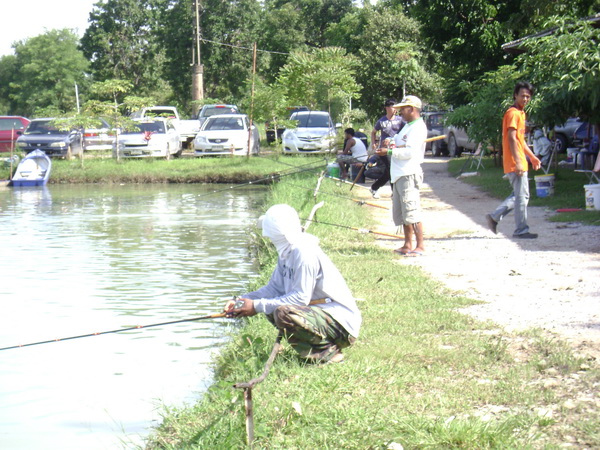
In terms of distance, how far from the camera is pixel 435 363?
554 centimetres

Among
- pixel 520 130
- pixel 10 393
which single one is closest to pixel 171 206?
pixel 520 130

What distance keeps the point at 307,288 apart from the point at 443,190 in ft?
45.2

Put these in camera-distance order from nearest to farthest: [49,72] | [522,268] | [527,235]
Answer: [522,268] → [527,235] → [49,72]

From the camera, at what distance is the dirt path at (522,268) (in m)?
6.61

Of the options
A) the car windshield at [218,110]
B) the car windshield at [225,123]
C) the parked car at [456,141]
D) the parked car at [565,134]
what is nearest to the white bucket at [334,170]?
the parked car at [565,134]

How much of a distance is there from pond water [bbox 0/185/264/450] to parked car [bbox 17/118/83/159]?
11.2 m

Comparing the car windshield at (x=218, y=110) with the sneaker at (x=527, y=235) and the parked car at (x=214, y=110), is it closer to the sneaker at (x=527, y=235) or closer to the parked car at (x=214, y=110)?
the parked car at (x=214, y=110)

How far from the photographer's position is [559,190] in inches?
625

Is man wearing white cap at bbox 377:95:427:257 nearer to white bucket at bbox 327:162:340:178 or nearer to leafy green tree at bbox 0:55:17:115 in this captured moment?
white bucket at bbox 327:162:340:178

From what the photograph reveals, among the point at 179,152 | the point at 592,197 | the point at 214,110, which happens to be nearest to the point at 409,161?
the point at 592,197

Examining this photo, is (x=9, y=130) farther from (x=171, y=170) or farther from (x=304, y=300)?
(x=304, y=300)

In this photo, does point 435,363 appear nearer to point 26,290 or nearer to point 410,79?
point 26,290

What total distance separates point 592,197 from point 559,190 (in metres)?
3.12

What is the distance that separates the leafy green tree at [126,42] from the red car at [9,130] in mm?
22839
